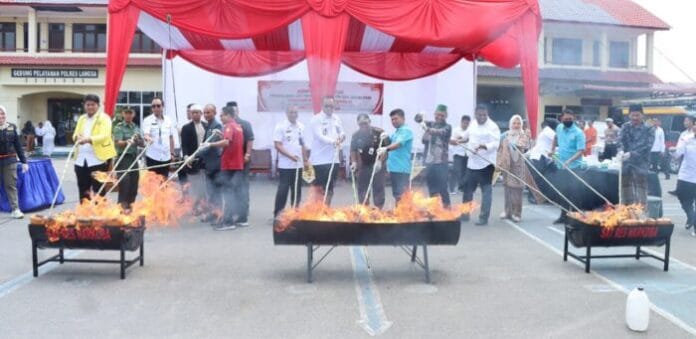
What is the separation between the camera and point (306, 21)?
9.38 metres

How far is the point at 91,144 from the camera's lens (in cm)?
679

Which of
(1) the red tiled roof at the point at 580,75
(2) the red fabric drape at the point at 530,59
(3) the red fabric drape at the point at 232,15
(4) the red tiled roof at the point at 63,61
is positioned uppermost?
(4) the red tiled roof at the point at 63,61

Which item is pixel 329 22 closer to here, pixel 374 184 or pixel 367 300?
pixel 374 184

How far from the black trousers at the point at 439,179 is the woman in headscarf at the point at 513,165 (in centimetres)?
93

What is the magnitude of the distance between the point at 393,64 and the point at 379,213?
8608 mm

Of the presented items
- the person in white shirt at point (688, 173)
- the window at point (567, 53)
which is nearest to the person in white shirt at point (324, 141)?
the person in white shirt at point (688, 173)

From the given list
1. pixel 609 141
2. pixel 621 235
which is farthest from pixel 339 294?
pixel 609 141

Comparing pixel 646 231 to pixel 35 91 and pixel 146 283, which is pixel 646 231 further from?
pixel 35 91

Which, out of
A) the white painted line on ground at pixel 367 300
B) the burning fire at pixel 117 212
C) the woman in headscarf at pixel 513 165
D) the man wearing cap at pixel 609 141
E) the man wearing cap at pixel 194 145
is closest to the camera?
the white painted line on ground at pixel 367 300

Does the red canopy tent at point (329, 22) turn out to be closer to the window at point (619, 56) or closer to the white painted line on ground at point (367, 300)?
the white painted line on ground at point (367, 300)

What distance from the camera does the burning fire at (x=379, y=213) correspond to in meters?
5.27

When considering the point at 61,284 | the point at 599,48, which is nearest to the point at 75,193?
the point at 61,284

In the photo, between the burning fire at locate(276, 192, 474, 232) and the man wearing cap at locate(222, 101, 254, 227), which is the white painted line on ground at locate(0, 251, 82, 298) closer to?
the burning fire at locate(276, 192, 474, 232)

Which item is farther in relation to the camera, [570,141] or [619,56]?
[619,56]
